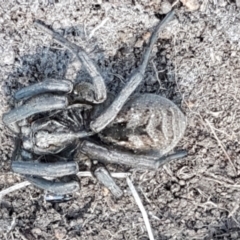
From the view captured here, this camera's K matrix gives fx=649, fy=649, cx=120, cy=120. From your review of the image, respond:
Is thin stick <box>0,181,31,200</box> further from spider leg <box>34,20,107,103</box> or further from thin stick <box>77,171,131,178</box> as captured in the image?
spider leg <box>34,20,107,103</box>

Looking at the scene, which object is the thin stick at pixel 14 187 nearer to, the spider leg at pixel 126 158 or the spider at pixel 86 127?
the spider at pixel 86 127

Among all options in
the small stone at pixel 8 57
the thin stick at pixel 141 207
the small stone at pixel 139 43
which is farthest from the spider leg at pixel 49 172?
the small stone at pixel 139 43

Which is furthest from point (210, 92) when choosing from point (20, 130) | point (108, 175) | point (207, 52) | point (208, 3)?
point (20, 130)

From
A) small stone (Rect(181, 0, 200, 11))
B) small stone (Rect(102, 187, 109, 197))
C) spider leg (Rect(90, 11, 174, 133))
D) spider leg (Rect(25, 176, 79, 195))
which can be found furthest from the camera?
small stone (Rect(102, 187, 109, 197))

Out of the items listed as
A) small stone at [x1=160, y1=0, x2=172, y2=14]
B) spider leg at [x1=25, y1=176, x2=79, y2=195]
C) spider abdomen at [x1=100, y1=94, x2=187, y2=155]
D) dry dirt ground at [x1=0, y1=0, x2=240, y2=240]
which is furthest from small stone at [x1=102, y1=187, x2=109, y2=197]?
small stone at [x1=160, y1=0, x2=172, y2=14]

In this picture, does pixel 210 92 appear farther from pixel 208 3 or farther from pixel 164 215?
pixel 164 215

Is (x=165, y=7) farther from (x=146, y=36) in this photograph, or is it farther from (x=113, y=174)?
(x=113, y=174)

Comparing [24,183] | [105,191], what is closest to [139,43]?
[105,191]
